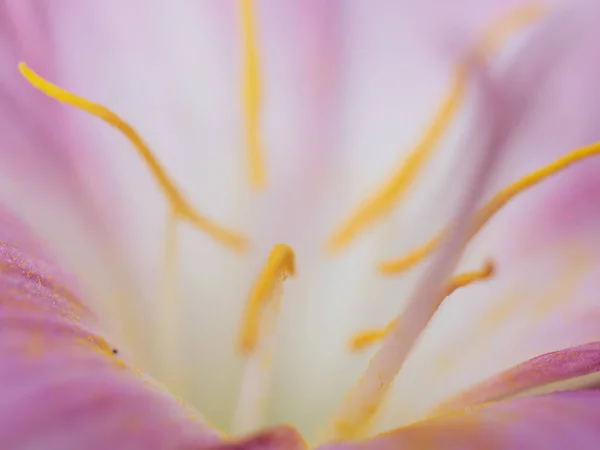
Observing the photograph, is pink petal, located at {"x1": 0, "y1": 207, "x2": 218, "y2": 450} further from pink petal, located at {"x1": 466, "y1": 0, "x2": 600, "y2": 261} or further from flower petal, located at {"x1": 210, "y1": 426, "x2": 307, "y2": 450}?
pink petal, located at {"x1": 466, "y1": 0, "x2": 600, "y2": 261}

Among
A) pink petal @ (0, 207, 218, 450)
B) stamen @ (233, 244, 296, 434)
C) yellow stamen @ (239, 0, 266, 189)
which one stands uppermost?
yellow stamen @ (239, 0, 266, 189)

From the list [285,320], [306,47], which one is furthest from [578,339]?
[306,47]

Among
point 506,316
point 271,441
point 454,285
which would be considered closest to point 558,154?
point 506,316

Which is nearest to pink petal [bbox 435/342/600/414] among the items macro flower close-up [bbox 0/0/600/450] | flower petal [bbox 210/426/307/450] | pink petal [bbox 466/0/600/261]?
macro flower close-up [bbox 0/0/600/450]

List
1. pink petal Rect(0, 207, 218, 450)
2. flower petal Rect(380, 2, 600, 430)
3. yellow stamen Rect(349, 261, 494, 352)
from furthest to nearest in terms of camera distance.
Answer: flower petal Rect(380, 2, 600, 430) < yellow stamen Rect(349, 261, 494, 352) < pink petal Rect(0, 207, 218, 450)

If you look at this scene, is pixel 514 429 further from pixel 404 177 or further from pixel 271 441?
pixel 404 177

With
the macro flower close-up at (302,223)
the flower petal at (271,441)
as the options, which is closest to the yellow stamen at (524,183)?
the macro flower close-up at (302,223)

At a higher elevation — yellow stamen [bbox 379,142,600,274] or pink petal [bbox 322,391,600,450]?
yellow stamen [bbox 379,142,600,274]
